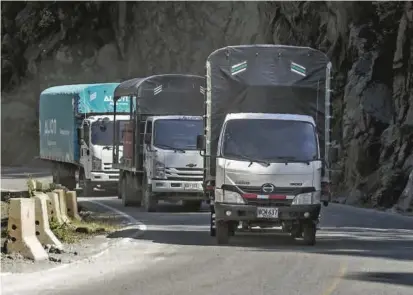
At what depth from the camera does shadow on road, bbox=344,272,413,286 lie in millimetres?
12716

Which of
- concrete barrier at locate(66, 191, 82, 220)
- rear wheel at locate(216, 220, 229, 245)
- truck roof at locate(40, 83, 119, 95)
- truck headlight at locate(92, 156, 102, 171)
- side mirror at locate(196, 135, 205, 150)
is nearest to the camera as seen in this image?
rear wheel at locate(216, 220, 229, 245)

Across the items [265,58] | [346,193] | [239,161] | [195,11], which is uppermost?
[195,11]

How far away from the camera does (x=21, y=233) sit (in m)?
14.9

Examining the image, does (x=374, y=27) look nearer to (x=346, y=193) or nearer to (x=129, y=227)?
(x=346, y=193)

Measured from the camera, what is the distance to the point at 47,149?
134 feet

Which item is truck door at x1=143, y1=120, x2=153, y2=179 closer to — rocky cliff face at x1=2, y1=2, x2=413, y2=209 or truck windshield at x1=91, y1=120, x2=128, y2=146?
truck windshield at x1=91, y1=120, x2=128, y2=146

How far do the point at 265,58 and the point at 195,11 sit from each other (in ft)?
135

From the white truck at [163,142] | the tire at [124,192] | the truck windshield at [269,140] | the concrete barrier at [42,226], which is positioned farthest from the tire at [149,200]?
the concrete barrier at [42,226]

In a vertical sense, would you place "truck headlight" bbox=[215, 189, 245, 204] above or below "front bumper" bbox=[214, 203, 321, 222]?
above

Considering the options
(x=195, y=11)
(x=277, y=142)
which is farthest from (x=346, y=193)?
(x=195, y=11)

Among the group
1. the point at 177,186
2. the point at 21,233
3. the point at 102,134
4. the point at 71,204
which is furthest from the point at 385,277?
the point at 102,134

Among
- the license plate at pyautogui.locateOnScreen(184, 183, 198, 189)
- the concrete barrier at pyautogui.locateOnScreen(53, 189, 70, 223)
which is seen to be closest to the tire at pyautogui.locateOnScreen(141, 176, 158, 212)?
the license plate at pyautogui.locateOnScreen(184, 183, 198, 189)

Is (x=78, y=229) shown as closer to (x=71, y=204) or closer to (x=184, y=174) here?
(x=71, y=204)

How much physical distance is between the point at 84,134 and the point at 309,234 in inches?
679
